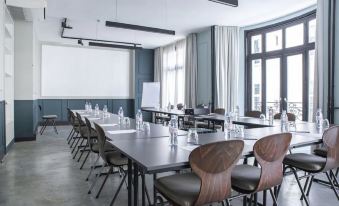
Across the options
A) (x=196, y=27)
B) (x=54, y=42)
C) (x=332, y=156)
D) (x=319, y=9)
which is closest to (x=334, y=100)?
(x=319, y=9)

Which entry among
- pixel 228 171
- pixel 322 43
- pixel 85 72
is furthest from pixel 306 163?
pixel 85 72

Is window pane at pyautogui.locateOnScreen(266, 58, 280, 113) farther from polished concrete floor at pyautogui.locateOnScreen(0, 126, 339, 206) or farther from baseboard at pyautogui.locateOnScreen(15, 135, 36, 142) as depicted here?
baseboard at pyautogui.locateOnScreen(15, 135, 36, 142)

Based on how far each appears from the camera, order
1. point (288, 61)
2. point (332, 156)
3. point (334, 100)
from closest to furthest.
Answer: point (332, 156) < point (334, 100) < point (288, 61)

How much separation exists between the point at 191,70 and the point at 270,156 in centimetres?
674

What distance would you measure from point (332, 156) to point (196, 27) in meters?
5.90

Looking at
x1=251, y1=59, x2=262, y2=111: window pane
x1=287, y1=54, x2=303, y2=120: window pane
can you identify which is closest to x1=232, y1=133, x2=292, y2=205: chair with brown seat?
x1=287, y1=54, x2=303, y2=120: window pane

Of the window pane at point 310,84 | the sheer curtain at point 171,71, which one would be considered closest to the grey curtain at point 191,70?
the sheer curtain at point 171,71

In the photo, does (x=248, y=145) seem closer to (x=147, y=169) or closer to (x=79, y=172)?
(x=147, y=169)

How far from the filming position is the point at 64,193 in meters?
3.18

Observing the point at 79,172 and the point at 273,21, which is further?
the point at 273,21

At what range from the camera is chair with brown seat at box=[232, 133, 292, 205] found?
1915mm

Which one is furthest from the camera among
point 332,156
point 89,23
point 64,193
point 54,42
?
point 54,42

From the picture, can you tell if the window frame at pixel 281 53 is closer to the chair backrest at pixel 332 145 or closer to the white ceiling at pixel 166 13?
the white ceiling at pixel 166 13

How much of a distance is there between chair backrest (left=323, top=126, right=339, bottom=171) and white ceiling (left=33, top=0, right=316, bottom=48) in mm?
3898
